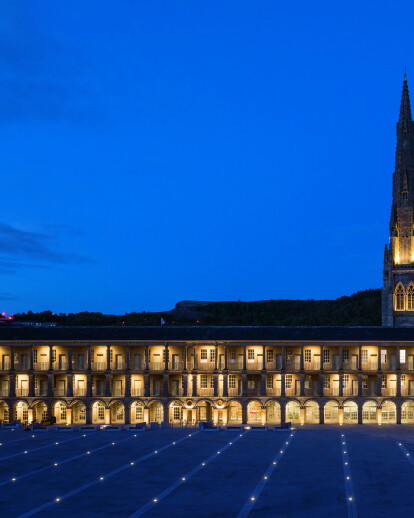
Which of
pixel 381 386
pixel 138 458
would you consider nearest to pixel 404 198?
pixel 381 386

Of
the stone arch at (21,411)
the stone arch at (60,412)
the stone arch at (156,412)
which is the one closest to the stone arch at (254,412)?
the stone arch at (156,412)

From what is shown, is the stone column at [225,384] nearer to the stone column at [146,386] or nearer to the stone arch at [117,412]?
the stone column at [146,386]

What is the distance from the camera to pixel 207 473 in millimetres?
44562

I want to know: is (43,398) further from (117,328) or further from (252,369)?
(252,369)

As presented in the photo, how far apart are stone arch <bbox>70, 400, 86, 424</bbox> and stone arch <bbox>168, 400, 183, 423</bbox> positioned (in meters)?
9.15

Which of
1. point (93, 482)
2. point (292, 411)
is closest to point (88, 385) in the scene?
point (292, 411)

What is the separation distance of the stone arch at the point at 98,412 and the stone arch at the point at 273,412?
17221 mm

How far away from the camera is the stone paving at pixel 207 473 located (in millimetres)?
35469

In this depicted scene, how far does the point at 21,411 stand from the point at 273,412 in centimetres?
2684

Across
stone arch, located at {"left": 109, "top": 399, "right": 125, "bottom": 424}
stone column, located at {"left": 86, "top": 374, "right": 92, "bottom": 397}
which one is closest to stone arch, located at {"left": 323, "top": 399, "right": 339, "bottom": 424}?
stone arch, located at {"left": 109, "top": 399, "right": 125, "bottom": 424}

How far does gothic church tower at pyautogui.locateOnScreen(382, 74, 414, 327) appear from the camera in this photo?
10350cm

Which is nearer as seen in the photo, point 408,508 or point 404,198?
point 408,508

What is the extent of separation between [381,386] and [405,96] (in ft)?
175

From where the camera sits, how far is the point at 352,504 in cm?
3591
